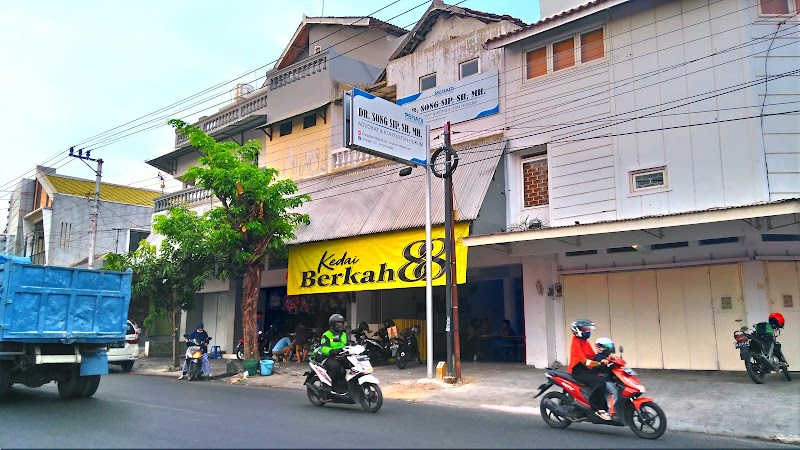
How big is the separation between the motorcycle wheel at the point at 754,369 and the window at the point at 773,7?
23.3 ft

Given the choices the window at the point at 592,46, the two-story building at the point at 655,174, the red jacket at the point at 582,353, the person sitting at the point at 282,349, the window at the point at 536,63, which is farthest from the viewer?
the person sitting at the point at 282,349

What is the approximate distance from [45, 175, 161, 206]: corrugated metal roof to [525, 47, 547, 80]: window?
2756 centimetres

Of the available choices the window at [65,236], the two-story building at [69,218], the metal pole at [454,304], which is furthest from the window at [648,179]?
the window at [65,236]

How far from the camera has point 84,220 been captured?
34031 millimetres

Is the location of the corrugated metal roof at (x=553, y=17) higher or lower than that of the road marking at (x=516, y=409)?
higher

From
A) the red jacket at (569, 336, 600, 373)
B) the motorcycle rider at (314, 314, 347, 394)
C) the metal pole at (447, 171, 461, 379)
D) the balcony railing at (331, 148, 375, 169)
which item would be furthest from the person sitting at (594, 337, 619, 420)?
the balcony railing at (331, 148, 375, 169)

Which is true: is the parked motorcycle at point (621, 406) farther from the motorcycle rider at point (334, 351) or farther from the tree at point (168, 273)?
the tree at point (168, 273)

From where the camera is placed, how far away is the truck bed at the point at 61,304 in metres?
9.75

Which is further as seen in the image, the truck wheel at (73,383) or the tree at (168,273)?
the tree at (168,273)

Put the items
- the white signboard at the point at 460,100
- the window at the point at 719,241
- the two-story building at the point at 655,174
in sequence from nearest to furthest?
the two-story building at the point at 655,174 < the window at the point at 719,241 < the white signboard at the point at 460,100

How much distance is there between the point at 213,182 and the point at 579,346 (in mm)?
11088

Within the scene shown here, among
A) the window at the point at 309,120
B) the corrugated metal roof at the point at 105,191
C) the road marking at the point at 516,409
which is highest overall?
the corrugated metal roof at the point at 105,191

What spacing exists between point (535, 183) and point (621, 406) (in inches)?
323

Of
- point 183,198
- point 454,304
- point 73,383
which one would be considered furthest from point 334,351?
point 183,198
